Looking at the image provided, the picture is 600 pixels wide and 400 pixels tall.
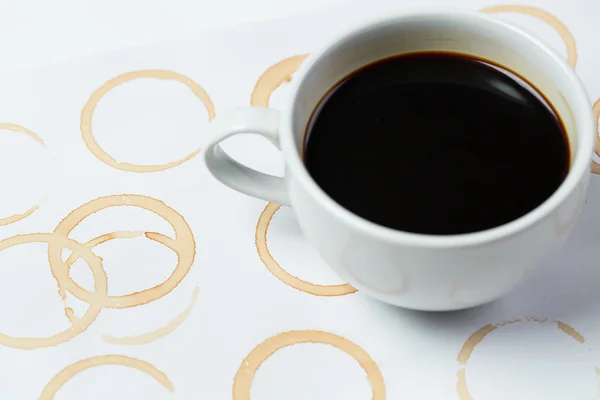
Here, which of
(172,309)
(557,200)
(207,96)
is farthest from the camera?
(207,96)

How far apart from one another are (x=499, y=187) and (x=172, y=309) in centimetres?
23

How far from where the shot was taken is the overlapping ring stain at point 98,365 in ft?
1.74

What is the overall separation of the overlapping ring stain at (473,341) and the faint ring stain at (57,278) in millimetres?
240

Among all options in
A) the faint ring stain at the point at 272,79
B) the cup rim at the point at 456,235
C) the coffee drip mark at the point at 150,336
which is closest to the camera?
Result: the cup rim at the point at 456,235

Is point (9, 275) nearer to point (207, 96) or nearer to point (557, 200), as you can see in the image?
point (207, 96)

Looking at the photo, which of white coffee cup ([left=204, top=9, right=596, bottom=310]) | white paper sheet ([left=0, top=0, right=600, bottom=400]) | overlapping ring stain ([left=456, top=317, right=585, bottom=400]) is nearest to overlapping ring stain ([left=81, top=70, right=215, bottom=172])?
white paper sheet ([left=0, top=0, right=600, bottom=400])

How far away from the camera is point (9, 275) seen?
579mm

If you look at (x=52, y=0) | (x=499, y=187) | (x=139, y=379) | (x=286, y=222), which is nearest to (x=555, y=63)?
(x=499, y=187)

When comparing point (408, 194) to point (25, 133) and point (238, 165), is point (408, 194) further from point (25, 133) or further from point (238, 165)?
point (25, 133)

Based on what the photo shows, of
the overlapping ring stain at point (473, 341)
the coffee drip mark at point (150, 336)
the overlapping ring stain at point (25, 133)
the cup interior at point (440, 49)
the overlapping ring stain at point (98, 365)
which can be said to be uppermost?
the cup interior at point (440, 49)

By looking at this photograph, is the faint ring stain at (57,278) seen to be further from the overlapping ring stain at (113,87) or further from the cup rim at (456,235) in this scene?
the cup rim at (456,235)

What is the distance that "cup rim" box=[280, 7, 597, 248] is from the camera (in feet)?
1.42

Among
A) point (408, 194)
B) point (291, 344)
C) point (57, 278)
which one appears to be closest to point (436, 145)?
point (408, 194)

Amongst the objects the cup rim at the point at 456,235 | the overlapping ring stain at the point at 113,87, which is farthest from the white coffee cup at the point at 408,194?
the overlapping ring stain at the point at 113,87
